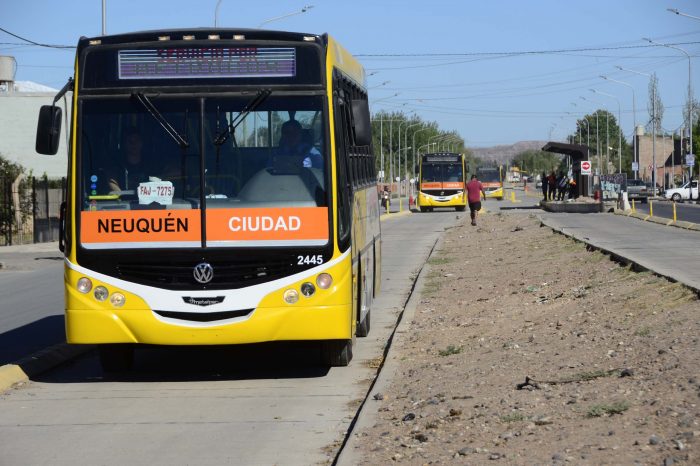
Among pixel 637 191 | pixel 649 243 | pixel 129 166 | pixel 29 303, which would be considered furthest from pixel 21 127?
Result: pixel 129 166

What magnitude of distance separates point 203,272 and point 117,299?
774 millimetres

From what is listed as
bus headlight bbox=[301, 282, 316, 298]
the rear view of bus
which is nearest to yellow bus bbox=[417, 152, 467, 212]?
the rear view of bus

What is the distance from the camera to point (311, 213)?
417 inches

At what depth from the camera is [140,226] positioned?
34.6 ft

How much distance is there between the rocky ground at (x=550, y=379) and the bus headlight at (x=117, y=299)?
241 cm

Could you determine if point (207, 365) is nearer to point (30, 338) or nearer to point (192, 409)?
point (192, 409)

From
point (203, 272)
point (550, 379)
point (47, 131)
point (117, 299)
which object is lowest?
point (550, 379)

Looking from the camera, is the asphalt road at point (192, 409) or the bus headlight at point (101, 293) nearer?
the asphalt road at point (192, 409)

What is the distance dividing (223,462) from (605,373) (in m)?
2.98

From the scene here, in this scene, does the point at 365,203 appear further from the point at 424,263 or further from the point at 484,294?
the point at 424,263

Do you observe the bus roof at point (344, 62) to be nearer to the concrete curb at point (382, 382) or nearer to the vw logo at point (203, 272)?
the vw logo at point (203, 272)

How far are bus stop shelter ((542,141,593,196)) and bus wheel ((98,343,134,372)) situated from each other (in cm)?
4880

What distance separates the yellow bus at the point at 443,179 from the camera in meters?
66.4

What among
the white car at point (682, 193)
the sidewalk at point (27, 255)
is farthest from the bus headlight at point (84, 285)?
the white car at point (682, 193)
